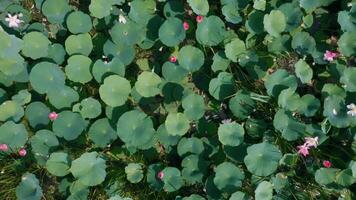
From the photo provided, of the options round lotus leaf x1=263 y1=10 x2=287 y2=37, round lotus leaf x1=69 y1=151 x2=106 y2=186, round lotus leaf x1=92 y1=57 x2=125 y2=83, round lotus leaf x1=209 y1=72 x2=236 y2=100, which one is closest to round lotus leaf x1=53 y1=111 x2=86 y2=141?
round lotus leaf x1=69 y1=151 x2=106 y2=186

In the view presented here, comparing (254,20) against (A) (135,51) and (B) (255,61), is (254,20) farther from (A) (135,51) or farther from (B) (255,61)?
(A) (135,51)

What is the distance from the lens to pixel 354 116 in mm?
2641

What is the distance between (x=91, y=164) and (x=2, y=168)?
534 millimetres

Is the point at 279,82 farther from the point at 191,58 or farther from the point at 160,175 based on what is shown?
the point at 160,175

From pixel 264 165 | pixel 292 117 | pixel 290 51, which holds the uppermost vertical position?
pixel 290 51

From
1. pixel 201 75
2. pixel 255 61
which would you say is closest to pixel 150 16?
pixel 201 75

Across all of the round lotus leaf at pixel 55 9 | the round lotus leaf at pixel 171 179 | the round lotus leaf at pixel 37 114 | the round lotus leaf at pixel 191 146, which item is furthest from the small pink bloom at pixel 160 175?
the round lotus leaf at pixel 55 9

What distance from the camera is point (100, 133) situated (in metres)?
2.72

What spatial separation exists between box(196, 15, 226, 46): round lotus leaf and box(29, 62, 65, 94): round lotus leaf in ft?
2.59

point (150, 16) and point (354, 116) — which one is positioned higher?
point (150, 16)

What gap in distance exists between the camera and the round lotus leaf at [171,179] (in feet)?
8.78

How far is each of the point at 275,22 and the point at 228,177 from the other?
2.84ft

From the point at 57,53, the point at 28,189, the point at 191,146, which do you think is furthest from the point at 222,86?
the point at 28,189

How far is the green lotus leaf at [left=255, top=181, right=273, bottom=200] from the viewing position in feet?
8.52
